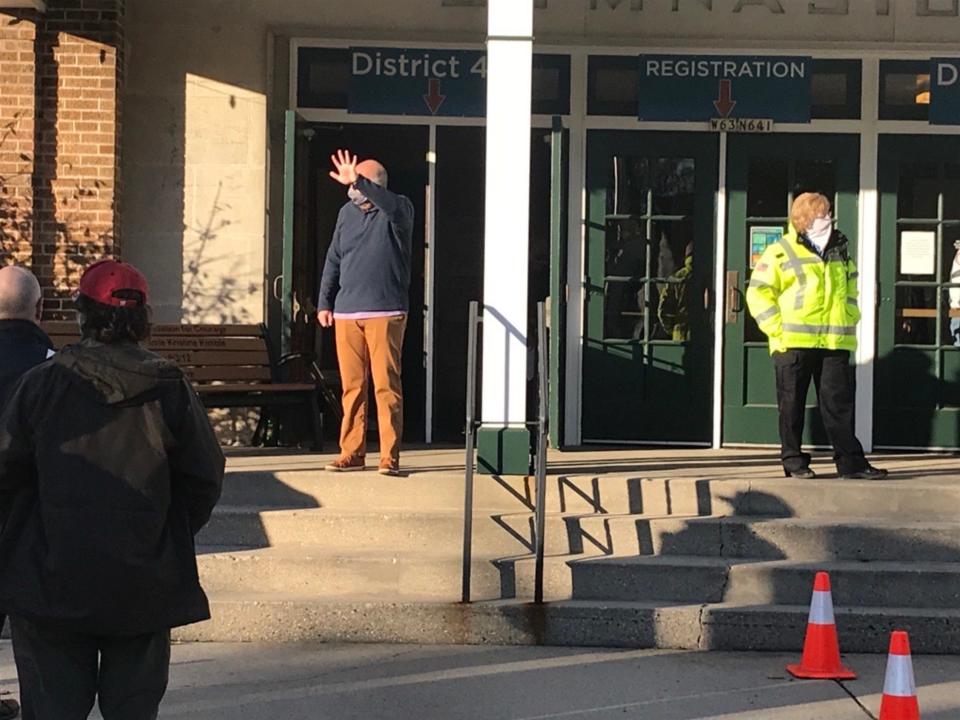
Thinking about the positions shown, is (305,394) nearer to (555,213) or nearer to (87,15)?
(555,213)

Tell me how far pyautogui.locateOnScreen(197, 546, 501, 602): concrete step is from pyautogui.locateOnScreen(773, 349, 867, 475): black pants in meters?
2.15

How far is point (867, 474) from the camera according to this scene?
341 inches

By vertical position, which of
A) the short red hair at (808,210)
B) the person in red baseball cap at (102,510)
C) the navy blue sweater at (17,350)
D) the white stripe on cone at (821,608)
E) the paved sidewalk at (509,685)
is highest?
the short red hair at (808,210)

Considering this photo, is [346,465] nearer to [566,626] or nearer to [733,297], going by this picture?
[566,626]

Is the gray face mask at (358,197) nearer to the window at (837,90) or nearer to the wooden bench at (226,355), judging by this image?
the wooden bench at (226,355)

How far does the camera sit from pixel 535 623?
726cm

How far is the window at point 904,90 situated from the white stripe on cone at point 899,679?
21.2 feet

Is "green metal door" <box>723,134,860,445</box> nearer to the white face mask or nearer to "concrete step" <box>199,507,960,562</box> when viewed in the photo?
the white face mask

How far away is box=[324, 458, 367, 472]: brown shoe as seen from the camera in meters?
8.57

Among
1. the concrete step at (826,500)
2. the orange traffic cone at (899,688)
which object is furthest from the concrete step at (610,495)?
the orange traffic cone at (899,688)

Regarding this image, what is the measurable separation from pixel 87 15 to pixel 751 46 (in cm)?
471

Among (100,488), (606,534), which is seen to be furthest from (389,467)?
(100,488)


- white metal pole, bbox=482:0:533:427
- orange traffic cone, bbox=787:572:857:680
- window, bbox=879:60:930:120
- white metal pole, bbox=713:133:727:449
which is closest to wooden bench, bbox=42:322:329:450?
white metal pole, bbox=482:0:533:427

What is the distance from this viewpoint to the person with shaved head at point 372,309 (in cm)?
855
